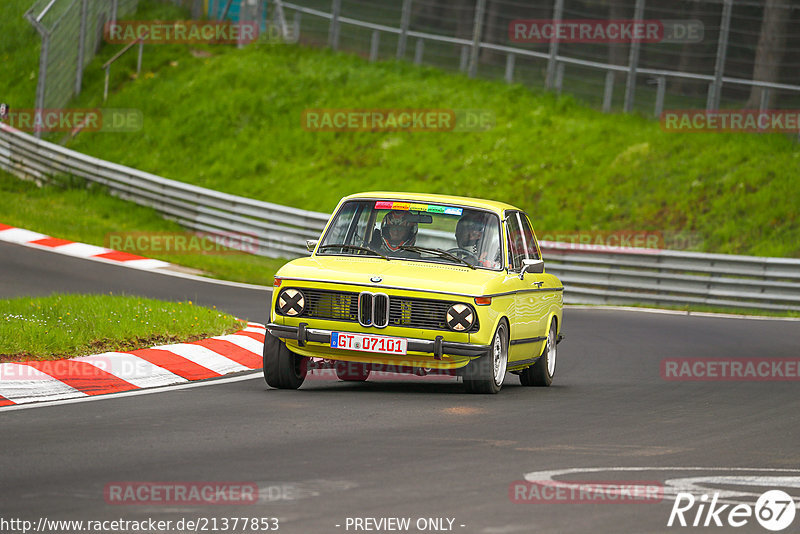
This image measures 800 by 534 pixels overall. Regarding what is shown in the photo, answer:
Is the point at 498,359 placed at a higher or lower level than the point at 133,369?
higher

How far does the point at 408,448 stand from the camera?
25.1ft

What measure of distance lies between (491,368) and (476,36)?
23.7m

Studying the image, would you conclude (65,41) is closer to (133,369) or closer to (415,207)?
(415,207)

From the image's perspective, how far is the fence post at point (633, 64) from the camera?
29.4 metres

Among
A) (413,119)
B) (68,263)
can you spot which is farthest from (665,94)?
(68,263)

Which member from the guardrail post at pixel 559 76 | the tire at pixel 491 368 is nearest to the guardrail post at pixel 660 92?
the guardrail post at pixel 559 76

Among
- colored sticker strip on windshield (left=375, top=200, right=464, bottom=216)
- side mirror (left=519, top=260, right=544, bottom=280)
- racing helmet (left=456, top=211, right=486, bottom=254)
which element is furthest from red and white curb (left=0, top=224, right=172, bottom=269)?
side mirror (left=519, top=260, right=544, bottom=280)

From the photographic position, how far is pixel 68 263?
21109 mm

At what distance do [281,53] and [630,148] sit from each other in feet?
41.6

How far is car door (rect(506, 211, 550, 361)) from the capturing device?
1131cm

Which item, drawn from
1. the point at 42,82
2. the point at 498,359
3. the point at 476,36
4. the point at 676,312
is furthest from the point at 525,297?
the point at 42,82

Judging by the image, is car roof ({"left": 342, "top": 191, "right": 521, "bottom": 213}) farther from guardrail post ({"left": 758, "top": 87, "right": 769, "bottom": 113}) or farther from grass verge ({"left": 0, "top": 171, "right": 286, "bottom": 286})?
guardrail post ({"left": 758, "top": 87, "right": 769, "bottom": 113})

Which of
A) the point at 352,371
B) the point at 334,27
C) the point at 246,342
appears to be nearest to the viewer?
the point at 352,371

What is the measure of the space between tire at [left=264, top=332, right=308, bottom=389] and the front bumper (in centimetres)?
19
